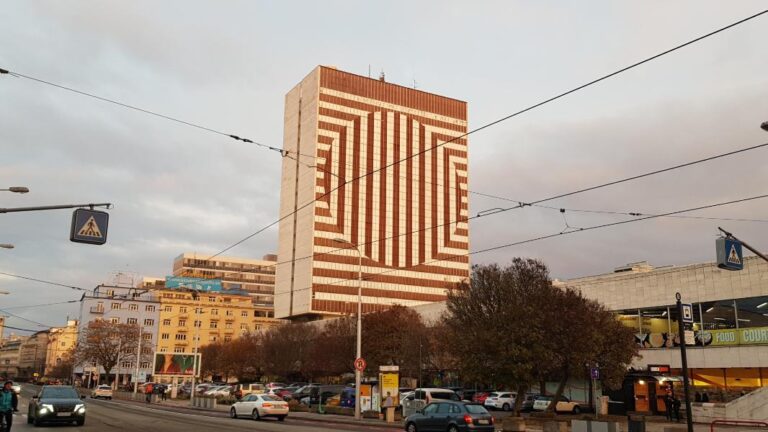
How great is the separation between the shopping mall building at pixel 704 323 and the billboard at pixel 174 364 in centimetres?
3853

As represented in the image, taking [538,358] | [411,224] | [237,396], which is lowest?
[237,396]

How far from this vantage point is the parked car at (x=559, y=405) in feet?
143

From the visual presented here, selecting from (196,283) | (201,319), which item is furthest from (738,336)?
(196,283)

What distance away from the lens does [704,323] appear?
49.4 m

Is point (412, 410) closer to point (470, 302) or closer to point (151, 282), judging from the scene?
point (470, 302)

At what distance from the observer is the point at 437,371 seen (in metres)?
71.5

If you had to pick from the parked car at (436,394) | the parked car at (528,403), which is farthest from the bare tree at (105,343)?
the parked car at (528,403)

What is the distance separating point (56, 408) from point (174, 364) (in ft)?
113

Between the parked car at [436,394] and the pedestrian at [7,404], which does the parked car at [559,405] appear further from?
the pedestrian at [7,404]

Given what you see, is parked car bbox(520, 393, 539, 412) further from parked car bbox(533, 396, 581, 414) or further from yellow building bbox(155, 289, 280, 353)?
yellow building bbox(155, 289, 280, 353)

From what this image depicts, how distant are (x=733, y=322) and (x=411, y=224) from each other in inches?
3801

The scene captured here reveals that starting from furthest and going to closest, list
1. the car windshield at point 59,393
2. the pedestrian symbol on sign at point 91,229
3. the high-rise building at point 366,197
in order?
the high-rise building at point 366,197 → the car windshield at point 59,393 → the pedestrian symbol on sign at point 91,229

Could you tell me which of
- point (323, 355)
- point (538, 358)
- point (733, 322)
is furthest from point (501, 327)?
point (323, 355)

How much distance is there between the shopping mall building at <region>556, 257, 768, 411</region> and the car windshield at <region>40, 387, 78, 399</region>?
31.9 meters
